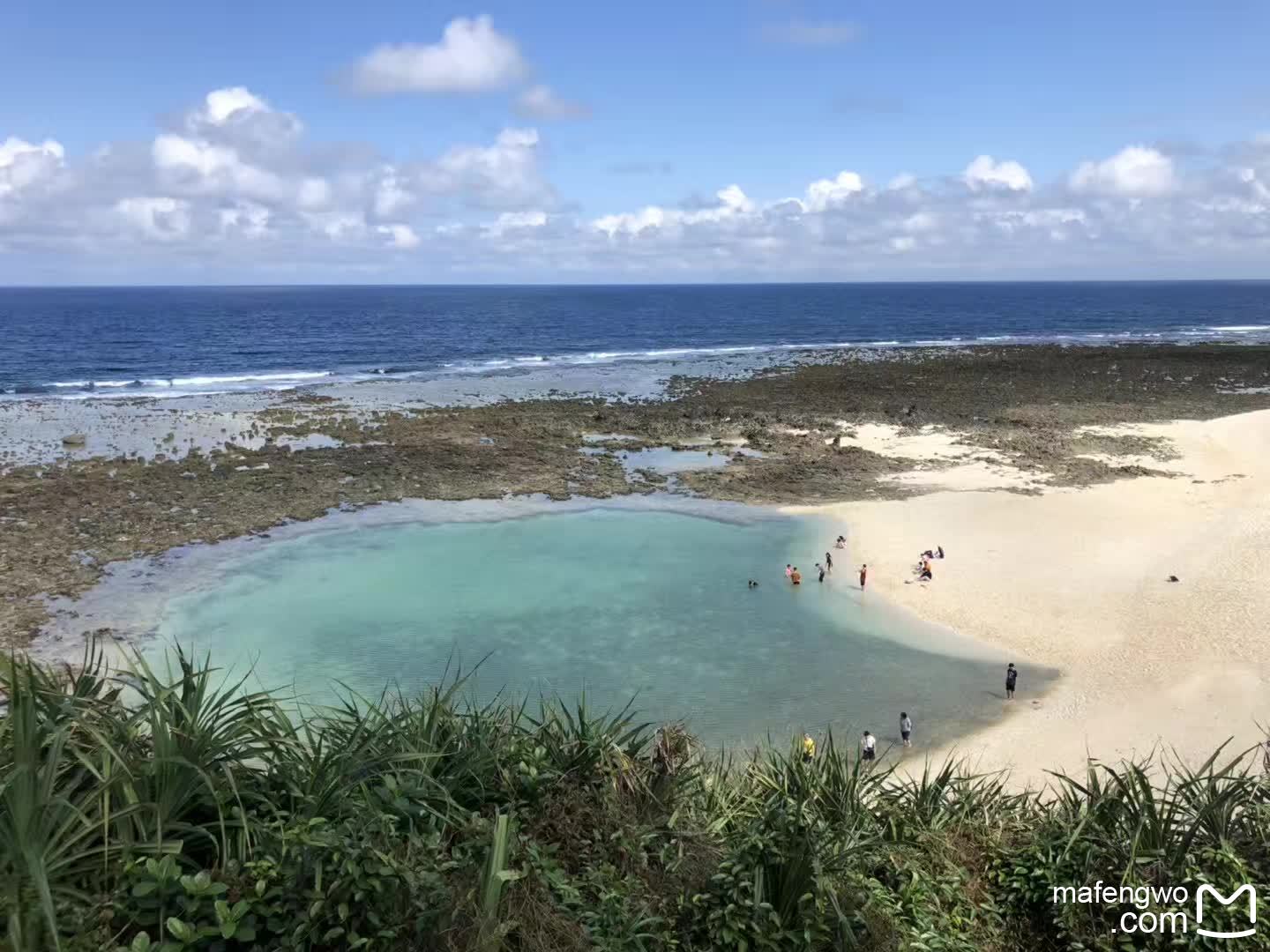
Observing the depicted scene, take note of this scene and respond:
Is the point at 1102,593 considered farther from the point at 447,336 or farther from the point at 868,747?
the point at 447,336

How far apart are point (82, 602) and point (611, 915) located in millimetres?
20348

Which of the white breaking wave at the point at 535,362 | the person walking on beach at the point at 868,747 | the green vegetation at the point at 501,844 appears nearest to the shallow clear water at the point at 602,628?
the person walking on beach at the point at 868,747

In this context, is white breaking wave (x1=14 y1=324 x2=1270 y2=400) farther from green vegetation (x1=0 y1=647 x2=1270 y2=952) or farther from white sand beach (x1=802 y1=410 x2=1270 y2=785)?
green vegetation (x1=0 y1=647 x2=1270 y2=952)

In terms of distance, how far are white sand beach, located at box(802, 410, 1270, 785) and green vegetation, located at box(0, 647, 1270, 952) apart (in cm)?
801

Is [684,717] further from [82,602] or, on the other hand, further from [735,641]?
[82,602]

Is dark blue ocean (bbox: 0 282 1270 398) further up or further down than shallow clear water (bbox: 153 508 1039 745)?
further up

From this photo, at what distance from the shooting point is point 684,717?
15.7m

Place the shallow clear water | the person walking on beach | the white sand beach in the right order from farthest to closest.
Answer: the shallow clear water < the white sand beach < the person walking on beach

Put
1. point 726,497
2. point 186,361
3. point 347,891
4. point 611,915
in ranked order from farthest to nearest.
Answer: point 186,361 → point 726,497 → point 611,915 → point 347,891

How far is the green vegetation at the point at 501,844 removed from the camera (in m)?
4.50

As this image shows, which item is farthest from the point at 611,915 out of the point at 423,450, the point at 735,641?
the point at 423,450

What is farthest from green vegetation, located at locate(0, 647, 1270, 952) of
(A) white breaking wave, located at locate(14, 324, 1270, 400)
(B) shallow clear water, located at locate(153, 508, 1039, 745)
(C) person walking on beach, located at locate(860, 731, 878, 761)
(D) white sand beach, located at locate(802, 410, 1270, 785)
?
(A) white breaking wave, located at locate(14, 324, 1270, 400)

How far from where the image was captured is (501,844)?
15.7ft

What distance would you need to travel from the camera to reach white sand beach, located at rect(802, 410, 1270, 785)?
51.0 feet
